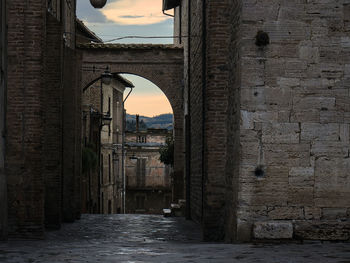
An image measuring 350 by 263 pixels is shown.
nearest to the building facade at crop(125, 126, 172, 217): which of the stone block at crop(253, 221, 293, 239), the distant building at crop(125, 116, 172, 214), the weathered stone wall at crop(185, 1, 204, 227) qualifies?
the distant building at crop(125, 116, 172, 214)

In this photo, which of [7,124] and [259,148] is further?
[7,124]

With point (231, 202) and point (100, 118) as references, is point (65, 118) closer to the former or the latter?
point (231, 202)

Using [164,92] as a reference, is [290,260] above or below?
below

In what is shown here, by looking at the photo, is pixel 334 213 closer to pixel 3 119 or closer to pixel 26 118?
pixel 26 118

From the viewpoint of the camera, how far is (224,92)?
39.1ft

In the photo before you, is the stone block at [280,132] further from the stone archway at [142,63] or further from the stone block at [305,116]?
the stone archway at [142,63]

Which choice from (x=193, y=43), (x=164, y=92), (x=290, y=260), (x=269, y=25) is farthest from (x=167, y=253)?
(x=164, y=92)

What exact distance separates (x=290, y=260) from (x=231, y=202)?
225 cm

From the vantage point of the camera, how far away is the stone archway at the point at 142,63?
23641 mm

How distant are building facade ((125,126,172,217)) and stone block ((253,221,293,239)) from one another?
3938cm

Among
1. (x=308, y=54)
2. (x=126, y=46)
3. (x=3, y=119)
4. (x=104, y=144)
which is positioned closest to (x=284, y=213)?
(x=308, y=54)

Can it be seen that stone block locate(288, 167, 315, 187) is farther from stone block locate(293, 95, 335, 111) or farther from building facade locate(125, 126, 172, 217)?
building facade locate(125, 126, 172, 217)

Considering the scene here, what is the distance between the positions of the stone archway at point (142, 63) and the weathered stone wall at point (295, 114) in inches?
598

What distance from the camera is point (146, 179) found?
157 ft
